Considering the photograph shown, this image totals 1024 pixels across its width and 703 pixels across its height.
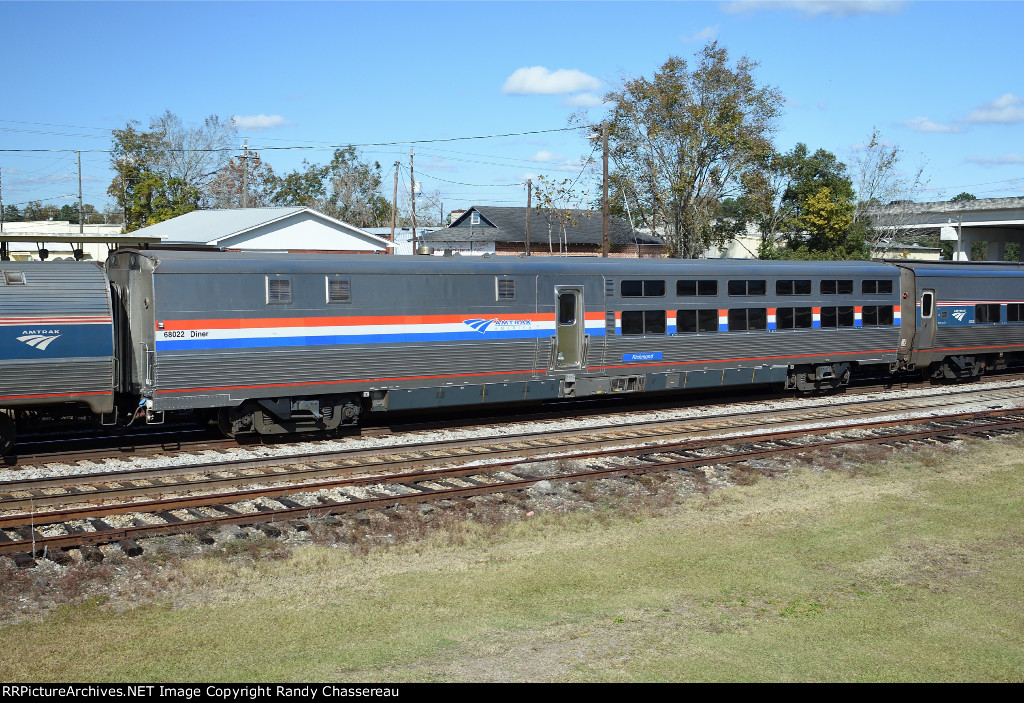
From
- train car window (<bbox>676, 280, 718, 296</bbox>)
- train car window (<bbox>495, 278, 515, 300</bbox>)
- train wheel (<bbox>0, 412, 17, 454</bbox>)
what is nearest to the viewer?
train wheel (<bbox>0, 412, 17, 454</bbox>)

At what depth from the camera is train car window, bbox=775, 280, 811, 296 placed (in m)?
22.2

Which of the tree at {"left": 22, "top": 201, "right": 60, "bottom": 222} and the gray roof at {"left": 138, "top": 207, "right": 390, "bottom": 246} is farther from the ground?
the tree at {"left": 22, "top": 201, "right": 60, "bottom": 222}

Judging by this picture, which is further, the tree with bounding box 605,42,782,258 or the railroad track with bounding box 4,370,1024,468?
the tree with bounding box 605,42,782,258

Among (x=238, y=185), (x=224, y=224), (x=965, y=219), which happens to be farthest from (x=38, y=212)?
(x=965, y=219)

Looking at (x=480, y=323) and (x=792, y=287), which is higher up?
(x=792, y=287)

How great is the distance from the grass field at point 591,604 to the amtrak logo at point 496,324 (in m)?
5.58

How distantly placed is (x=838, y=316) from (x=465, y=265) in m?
10.7

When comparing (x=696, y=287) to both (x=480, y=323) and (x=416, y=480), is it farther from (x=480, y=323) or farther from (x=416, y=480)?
(x=416, y=480)

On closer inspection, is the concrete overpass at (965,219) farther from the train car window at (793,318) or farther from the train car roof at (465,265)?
the train car roof at (465,265)

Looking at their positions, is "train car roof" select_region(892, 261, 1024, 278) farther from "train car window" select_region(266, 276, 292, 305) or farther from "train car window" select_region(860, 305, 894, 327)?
"train car window" select_region(266, 276, 292, 305)

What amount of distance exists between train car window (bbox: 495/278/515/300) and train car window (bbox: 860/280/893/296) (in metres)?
10.4

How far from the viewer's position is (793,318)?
74.0 ft

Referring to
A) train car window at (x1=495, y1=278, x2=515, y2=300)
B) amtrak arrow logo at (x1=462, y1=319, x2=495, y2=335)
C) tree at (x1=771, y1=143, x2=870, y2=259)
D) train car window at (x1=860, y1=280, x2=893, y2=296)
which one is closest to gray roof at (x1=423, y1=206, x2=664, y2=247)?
tree at (x1=771, y1=143, x2=870, y2=259)
